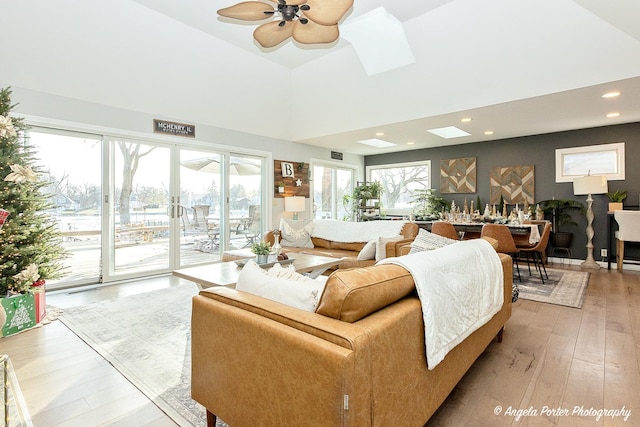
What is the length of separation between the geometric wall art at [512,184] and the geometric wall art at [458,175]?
1.29 ft

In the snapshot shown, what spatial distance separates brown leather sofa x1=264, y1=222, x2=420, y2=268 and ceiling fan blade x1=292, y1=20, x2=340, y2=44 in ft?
7.60

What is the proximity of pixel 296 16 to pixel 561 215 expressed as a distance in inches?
231

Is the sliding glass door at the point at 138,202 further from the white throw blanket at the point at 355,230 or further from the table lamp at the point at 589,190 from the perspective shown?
the table lamp at the point at 589,190

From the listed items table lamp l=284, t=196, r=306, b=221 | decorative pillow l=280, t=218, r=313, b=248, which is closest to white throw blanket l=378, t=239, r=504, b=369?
decorative pillow l=280, t=218, r=313, b=248

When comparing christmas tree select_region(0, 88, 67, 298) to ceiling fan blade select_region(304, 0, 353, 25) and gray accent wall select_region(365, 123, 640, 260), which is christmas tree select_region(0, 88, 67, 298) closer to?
ceiling fan blade select_region(304, 0, 353, 25)

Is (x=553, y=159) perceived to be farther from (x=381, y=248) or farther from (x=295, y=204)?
(x=295, y=204)

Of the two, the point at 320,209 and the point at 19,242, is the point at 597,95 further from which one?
the point at 19,242

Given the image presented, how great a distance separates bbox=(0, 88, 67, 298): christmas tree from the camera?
2832mm

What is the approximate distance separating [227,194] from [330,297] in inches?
198

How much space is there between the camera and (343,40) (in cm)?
519

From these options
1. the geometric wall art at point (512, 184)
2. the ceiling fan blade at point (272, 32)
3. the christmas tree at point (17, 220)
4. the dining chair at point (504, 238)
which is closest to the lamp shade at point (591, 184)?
the geometric wall art at point (512, 184)

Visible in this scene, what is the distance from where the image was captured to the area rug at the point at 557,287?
3603 mm

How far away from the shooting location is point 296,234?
5184 millimetres

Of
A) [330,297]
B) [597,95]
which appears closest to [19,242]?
[330,297]
